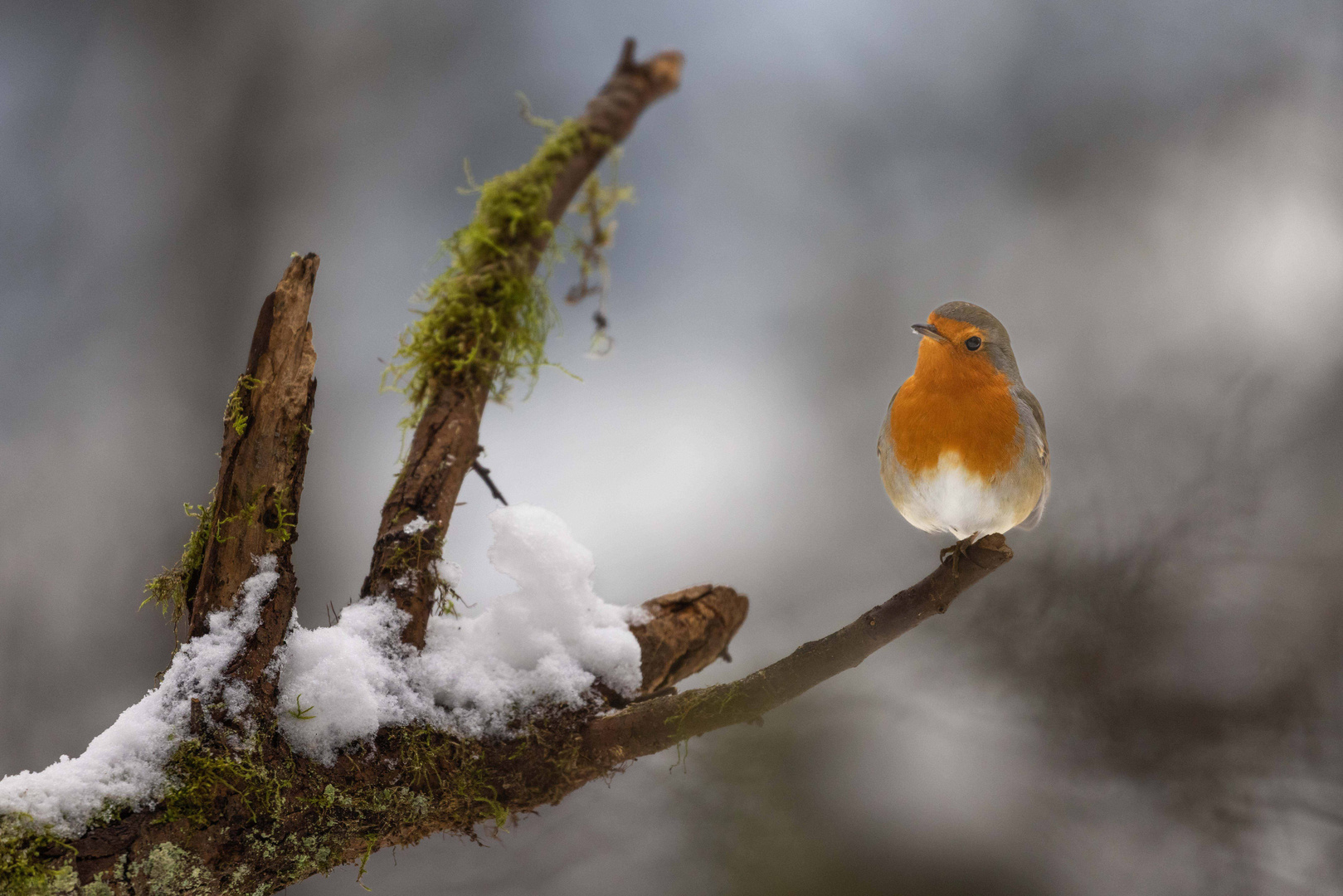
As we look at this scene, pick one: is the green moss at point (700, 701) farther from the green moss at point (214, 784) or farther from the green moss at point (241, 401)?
the green moss at point (241, 401)

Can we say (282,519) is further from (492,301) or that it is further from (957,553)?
(957,553)

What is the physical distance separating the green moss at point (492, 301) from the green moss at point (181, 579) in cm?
44

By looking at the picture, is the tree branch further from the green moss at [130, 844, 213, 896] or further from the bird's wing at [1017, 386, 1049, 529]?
the bird's wing at [1017, 386, 1049, 529]

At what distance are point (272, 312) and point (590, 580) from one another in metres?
0.67

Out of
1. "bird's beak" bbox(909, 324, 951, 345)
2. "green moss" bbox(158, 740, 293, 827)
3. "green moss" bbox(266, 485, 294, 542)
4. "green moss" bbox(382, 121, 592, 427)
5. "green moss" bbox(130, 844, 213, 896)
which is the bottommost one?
"green moss" bbox(130, 844, 213, 896)

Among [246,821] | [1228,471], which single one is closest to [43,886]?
[246,821]

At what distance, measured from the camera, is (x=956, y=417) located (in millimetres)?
1100

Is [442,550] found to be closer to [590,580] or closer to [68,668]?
[590,580]

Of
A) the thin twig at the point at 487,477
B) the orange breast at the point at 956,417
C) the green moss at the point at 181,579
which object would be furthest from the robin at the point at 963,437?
the green moss at the point at 181,579

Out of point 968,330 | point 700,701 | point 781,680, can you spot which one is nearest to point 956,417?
point 968,330

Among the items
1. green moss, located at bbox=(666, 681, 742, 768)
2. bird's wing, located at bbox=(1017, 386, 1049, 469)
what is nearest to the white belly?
bird's wing, located at bbox=(1017, 386, 1049, 469)

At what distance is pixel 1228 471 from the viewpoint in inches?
72.4

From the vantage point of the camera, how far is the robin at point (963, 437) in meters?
1.09

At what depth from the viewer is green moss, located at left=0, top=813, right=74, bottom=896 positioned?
836 mm
